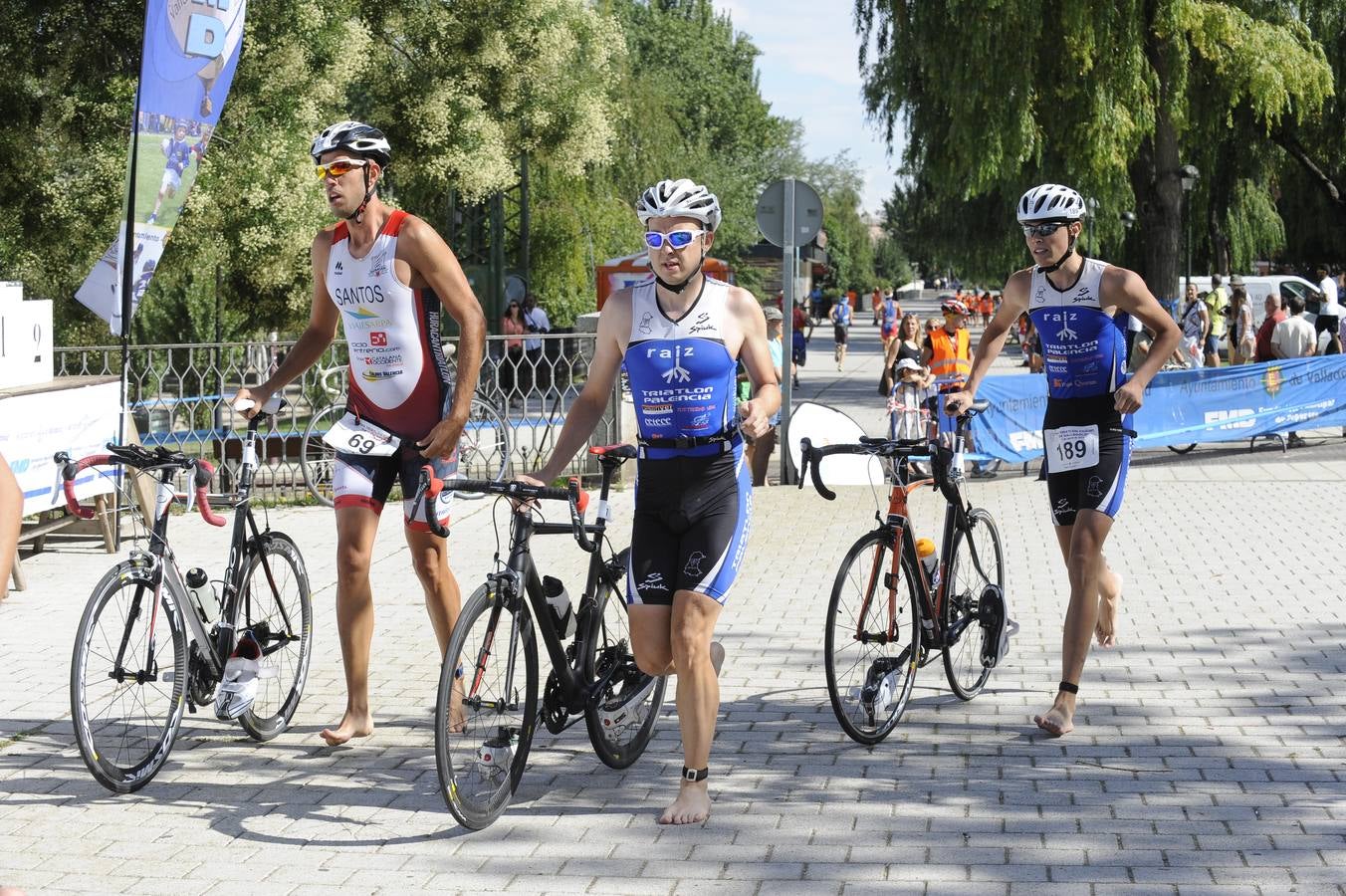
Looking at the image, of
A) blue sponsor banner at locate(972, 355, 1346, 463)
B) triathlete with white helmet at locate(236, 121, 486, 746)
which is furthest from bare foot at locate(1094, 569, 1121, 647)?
blue sponsor banner at locate(972, 355, 1346, 463)

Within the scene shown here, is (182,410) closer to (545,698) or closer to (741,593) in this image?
(741,593)

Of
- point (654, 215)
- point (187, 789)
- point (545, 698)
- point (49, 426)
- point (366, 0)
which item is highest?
point (366, 0)

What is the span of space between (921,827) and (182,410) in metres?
9.52

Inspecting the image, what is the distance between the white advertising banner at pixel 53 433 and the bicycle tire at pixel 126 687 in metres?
3.73

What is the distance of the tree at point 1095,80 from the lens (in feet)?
73.3

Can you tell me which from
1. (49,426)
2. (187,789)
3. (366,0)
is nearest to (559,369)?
(49,426)

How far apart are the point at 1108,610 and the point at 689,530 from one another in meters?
2.37

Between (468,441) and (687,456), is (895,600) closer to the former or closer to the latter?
(687,456)

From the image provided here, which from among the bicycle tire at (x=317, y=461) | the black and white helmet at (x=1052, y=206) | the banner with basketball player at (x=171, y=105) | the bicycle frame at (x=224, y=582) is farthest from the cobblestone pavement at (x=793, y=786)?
the bicycle tire at (x=317, y=461)

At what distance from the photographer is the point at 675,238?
5051 millimetres

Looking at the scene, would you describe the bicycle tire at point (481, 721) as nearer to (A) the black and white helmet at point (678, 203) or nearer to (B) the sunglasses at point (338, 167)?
(A) the black and white helmet at point (678, 203)

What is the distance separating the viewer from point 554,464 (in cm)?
517

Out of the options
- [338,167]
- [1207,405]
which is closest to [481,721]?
[338,167]

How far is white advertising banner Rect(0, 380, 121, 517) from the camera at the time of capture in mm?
9328
